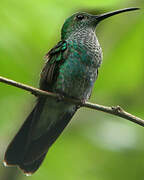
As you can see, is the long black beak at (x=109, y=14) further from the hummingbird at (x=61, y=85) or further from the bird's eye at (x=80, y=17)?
the bird's eye at (x=80, y=17)

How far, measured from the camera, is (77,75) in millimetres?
3197

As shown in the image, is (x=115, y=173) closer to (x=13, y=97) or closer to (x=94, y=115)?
(x=94, y=115)

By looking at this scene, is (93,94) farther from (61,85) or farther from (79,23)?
(79,23)

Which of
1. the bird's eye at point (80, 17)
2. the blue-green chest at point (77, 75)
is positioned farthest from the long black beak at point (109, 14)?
the blue-green chest at point (77, 75)

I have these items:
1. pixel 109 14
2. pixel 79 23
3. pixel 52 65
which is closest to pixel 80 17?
pixel 79 23

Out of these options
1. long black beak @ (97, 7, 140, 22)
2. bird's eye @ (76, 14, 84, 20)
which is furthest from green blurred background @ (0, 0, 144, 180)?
bird's eye @ (76, 14, 84, 20)

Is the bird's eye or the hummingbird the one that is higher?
the bird's eye

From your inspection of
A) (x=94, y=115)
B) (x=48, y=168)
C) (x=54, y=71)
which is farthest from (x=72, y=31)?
(x=48, y=168)

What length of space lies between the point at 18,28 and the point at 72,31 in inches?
44.5

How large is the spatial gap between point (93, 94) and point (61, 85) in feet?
1.49

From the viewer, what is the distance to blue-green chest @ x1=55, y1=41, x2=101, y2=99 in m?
3.19

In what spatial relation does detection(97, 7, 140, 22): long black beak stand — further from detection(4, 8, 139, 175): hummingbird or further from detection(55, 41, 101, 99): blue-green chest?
detection(55, 41, 101, 99): blue-green chest

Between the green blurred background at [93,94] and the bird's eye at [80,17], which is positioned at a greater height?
the bird's eye at [80,17]

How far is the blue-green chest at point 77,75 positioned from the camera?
10.5ft
